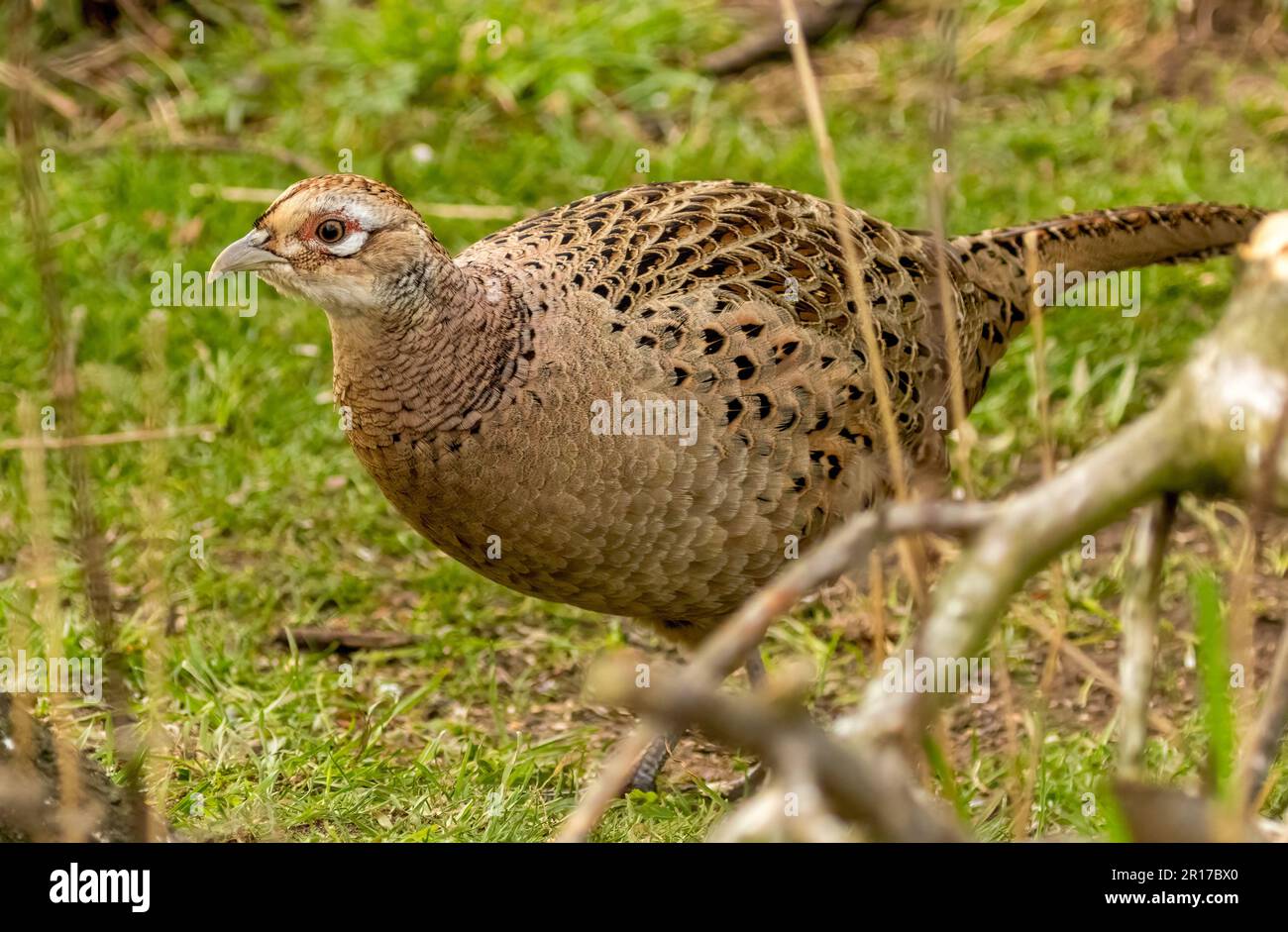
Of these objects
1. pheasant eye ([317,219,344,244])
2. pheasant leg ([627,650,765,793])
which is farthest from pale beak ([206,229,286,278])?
pheasant leg ([627,650,765,793])

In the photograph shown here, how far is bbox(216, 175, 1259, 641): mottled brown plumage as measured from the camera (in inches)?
146

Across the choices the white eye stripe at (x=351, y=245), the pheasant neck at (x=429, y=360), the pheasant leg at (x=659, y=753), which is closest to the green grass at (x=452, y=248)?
the pheasant leg at (x=659, y=753)

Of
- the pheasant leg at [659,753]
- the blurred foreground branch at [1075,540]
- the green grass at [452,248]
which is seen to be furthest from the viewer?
the pheasant leg at [659,753]

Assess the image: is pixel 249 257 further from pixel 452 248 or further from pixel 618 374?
pixel 452 248

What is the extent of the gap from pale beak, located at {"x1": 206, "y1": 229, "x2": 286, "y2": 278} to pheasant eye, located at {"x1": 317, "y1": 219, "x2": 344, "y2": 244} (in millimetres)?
117

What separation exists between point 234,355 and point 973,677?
3.21 metres

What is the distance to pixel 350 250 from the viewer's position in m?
3.71

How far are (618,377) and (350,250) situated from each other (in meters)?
0.72

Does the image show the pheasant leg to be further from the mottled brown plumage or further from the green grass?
the mottled brown plumage

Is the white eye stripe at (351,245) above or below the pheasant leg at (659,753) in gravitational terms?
above

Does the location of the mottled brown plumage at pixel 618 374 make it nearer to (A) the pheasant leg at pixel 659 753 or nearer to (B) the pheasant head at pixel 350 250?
(B) the pheasant head at pixel 350 250

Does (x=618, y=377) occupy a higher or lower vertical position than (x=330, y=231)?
lower

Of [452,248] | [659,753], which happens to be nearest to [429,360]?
[659,753]

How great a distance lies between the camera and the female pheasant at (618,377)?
3711 millimetres
